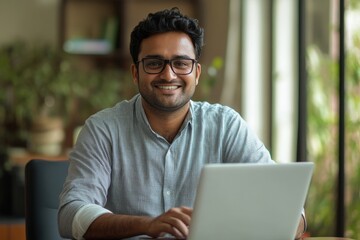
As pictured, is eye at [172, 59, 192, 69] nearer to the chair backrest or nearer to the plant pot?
the chair backrest

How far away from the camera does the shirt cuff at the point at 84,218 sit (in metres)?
2.08

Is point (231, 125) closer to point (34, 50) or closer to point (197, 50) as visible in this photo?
point (197, 50)

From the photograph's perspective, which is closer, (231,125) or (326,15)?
(231,125)

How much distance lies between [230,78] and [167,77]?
12.6ft

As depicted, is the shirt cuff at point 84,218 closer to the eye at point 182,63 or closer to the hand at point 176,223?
the hand at point 176,223

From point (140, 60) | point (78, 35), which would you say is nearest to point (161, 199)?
point (140, 60)

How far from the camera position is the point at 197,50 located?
2385 mm

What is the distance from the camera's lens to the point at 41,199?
8.07ft

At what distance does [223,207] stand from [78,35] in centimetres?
489

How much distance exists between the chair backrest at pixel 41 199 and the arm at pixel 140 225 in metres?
0.39

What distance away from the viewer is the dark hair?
7.59ft

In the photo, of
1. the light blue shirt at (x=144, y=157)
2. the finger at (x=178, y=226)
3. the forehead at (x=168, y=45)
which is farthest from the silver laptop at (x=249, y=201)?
the forehead at (x=168, y=45)

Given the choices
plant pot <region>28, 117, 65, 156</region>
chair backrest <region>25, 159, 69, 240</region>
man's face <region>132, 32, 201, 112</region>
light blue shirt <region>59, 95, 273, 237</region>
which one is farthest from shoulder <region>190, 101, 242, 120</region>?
plant pot <region>28, 117, 65, 156</region>

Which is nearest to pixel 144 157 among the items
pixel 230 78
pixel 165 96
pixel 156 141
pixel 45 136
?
pixel 156 141
